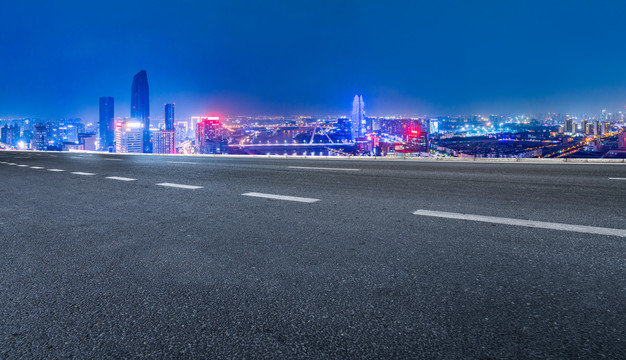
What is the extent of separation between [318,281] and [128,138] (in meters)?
78.4

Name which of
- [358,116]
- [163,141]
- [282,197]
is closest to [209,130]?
[163,141]

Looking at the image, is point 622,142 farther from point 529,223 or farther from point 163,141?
point 163,141

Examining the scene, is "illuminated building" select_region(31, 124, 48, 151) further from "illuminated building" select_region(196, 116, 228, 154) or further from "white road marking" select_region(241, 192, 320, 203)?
"white road marking" select_region(241, 192, 320, 203)

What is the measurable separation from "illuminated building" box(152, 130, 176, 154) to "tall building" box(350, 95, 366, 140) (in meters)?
36.4

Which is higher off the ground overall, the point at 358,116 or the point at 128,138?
the point at 358,116

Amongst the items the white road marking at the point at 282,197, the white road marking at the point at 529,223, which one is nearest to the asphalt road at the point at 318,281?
the white road marking at the point at 529,223

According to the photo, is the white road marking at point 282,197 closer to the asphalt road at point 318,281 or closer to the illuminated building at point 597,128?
the asphalt road at point 318,281

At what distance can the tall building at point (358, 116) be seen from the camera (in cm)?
8340

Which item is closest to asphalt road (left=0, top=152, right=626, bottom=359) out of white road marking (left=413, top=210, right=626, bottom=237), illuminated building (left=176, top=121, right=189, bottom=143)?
white road marking (left=413, top=210, right=626, bottom=237)

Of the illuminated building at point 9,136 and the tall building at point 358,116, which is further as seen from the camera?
the illuminated building at point 9,136

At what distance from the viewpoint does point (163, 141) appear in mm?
78500

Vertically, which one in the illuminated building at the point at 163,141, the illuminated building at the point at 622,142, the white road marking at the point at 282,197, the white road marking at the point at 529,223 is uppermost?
the illuminated building at the point at 163,141

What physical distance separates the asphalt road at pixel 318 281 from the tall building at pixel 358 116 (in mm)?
77009

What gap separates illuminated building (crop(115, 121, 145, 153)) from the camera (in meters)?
71.2
